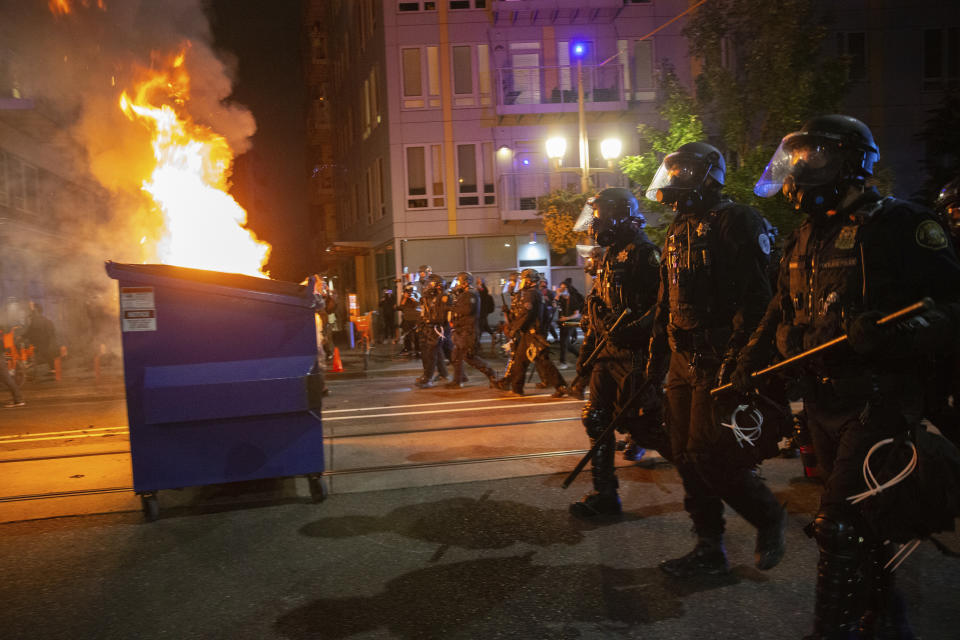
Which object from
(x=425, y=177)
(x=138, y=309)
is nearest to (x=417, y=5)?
(x=425, y=177)

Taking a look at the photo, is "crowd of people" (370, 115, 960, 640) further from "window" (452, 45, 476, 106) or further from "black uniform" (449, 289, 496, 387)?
"window" (452, 45, 476, 106)

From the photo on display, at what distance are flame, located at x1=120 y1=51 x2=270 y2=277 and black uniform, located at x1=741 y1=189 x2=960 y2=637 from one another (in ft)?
24.5

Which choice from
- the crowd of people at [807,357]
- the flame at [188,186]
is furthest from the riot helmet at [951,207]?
the flame at [188,186]

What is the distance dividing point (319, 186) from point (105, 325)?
2532 centimetres

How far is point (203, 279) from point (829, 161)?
12.7 ft

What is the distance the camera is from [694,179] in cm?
383

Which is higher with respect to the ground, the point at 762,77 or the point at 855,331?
the point at 762,77

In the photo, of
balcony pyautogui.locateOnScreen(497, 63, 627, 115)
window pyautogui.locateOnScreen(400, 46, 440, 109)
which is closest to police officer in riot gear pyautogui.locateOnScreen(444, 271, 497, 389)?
balcony pyautogui.locateOnScreen(497, 63, 627, 115)

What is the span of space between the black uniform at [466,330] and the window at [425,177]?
1452cm

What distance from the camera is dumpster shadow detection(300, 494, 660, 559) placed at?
4285mm

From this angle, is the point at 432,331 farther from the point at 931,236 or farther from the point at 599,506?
the point at 931,236

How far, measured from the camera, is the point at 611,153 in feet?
50.5

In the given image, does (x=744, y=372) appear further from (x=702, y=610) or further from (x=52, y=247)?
(x=52, y=247)

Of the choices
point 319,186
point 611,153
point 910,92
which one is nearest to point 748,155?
point 611,153
